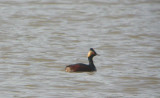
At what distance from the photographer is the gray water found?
1175 centimetres

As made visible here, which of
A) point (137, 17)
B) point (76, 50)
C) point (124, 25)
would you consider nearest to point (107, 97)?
point (76, 50)

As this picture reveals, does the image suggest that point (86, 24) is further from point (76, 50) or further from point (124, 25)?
point (76, 50)

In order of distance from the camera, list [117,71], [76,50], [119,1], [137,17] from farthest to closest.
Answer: [119,1], [137,17], [76,50], [117,71]

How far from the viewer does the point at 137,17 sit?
23016 millimetres

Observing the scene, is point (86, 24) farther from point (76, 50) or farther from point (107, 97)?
point (107, 97)

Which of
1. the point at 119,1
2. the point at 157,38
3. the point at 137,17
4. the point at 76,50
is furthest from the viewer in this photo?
the point at 119,1

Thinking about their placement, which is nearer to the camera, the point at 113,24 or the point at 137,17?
the point at 113,24

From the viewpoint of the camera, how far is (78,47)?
16.9 meters

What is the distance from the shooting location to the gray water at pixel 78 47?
11750 millimetres

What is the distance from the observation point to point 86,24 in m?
21.7

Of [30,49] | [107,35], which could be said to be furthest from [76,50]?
[107,35]

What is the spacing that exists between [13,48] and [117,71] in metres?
4.18

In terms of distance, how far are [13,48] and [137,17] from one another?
25.0 feet

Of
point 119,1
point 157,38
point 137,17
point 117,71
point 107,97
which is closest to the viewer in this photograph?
point 107,97
